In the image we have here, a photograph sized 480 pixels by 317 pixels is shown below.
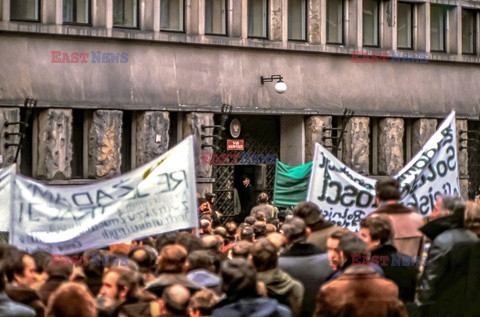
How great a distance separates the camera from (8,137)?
2691 cm

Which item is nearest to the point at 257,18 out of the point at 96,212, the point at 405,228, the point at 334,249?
the point at 96,212

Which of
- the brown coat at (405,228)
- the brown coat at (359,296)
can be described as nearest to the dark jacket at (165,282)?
the brown coat at (359,296)

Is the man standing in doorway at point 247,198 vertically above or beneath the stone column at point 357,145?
beneath

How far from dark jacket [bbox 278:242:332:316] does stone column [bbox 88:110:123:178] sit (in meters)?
17.1

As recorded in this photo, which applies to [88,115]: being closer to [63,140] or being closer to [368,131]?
[63,140]

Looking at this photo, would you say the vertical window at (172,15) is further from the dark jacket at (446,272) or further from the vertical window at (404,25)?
the dark jacket at (446,272)

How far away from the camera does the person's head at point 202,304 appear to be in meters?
9.02

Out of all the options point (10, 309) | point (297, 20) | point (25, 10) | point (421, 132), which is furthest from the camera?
point (421, 132)

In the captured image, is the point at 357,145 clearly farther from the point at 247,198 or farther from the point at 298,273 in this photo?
the point at 298,273

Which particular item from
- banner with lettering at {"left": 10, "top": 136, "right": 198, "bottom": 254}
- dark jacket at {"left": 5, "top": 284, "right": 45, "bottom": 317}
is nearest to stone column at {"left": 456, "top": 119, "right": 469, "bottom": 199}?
banner with lettering at {"left": 10, "top": 136, "right": 198, "bottom": 254}

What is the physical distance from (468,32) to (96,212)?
24643 mm

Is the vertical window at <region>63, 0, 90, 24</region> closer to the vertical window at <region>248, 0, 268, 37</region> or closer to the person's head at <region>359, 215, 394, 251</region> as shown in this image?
the vertical window at <region>248, 0, 268, 37</region>

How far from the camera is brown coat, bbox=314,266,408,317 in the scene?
29.3 feet

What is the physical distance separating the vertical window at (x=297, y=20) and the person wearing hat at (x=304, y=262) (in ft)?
69.5
